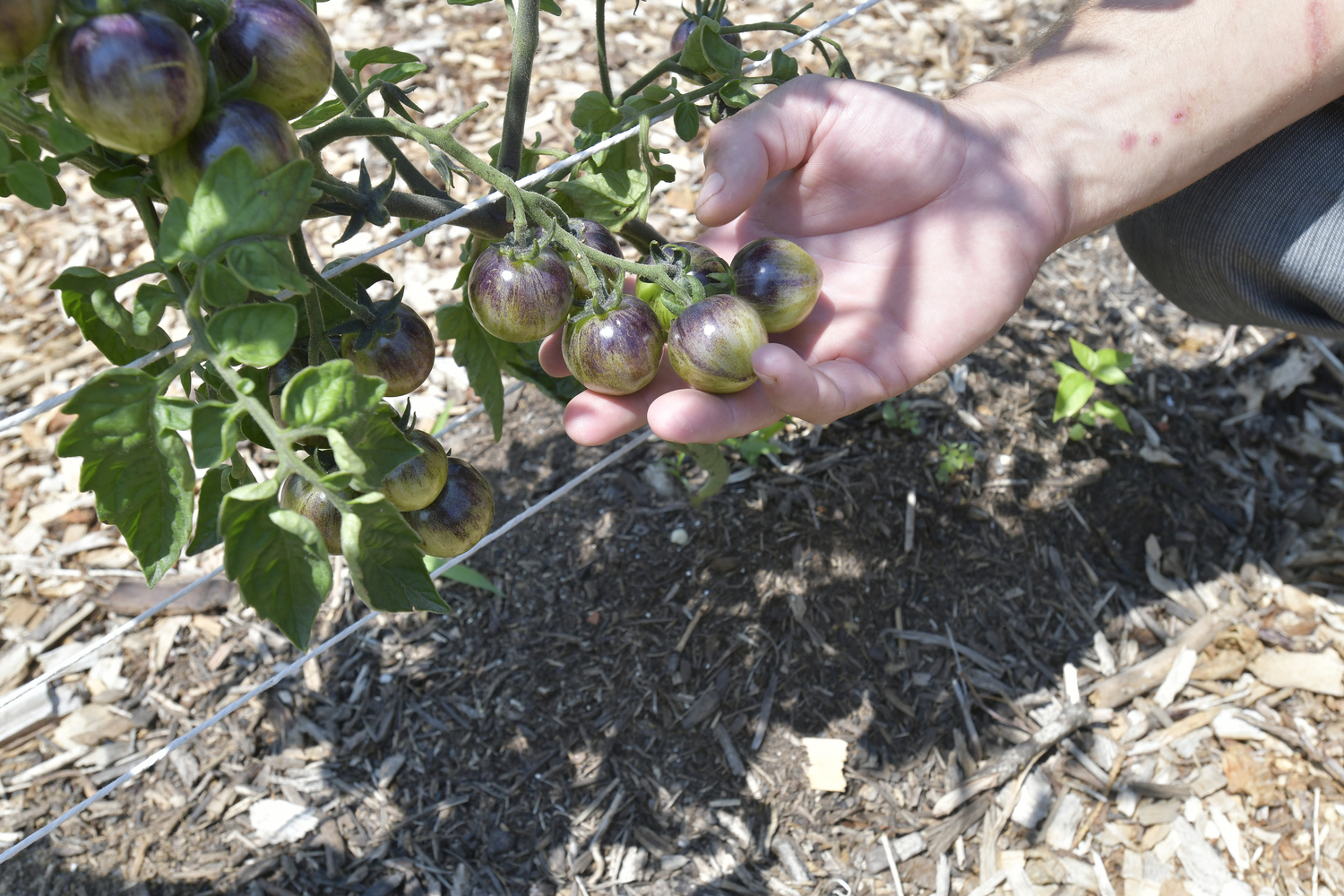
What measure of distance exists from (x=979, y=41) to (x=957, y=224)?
8.02 ft

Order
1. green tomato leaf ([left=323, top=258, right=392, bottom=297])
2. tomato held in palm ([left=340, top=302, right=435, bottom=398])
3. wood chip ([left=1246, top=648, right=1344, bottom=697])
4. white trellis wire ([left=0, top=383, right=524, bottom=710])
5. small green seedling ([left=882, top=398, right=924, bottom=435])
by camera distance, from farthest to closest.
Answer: small green seedling ([left=882, top=398, right=924, bottom=435]), wood chip ([left=1246, top=648, right=1344, bottom=697]), white trellis wire ([left=0, top=383, right=524, bottom=710]), green tomato leaf ([left=323, top=258, right=392, bottom=297]), tomato held in palm ([left=340, top=302, right=435, bottom=398])

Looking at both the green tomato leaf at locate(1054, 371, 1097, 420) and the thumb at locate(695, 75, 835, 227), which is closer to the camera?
the thumb at locate(695, 75, 835, 227)

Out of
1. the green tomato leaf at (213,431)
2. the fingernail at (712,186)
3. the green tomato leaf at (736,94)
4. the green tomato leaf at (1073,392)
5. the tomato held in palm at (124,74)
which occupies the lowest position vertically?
the green tomato leaf at (1073,392)

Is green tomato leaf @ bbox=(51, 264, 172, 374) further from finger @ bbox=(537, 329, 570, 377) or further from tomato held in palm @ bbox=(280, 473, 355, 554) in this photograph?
finger @ bbox=(537, 329, 570, 377)

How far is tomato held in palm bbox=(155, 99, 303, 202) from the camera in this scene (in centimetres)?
90

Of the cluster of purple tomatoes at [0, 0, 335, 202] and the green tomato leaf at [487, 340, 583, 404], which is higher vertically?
the cluster of purple tomatoes at [0, 0, 335, 202]

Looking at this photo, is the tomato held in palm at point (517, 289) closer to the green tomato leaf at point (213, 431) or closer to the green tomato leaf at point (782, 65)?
the green tomato leaf at point (213, 431)

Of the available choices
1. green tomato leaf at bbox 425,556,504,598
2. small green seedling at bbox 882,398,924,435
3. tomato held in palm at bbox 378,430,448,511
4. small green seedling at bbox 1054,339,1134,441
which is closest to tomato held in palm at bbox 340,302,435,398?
tomato held in palm at bbox 378,430,448,511

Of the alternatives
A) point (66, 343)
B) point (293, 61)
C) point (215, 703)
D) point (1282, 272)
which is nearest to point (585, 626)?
point (215, 703)

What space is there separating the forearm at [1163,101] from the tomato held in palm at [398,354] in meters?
1.28

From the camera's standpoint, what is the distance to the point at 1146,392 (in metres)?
2.90

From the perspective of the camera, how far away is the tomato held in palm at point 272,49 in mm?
947

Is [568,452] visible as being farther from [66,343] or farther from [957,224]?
[66,343]

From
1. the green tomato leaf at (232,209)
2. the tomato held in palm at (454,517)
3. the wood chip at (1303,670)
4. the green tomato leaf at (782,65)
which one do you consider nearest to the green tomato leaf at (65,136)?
the green tomato leaf at (232,209)
